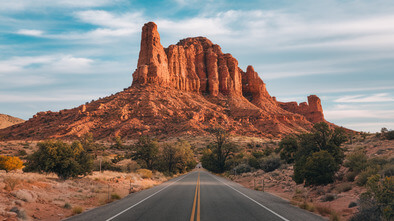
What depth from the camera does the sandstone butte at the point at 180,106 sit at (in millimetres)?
90812

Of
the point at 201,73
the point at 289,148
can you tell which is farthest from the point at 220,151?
the point at 201,73

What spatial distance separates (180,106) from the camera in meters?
108

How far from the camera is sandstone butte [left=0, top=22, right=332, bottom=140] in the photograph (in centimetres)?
9081

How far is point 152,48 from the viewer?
127 metres

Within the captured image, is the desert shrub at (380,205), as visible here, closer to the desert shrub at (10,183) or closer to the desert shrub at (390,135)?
the desert shrub at (10,183)

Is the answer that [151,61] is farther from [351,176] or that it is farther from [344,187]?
[344,187]

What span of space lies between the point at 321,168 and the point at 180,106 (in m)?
90.5

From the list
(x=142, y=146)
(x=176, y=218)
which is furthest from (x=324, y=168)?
(x=142, y=146)

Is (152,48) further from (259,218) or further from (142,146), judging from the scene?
(259,218)

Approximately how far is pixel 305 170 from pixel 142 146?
90.5 ft

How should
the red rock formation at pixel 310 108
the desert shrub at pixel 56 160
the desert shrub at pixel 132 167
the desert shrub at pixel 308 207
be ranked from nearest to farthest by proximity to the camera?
the desert shrub at pixel 308 207
the desert shrub at pixel 56 160
the desert shrub at pixel 132 167
the red rock formation at pixel 310 108

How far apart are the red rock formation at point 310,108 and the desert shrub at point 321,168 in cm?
15401

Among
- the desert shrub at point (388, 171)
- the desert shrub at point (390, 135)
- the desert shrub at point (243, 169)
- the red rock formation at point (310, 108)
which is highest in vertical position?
the red rock formation at point (310, 108)

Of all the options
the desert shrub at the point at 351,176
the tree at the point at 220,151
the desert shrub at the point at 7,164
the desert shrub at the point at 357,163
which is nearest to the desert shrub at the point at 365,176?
the desert shrub at the point at 351,176
